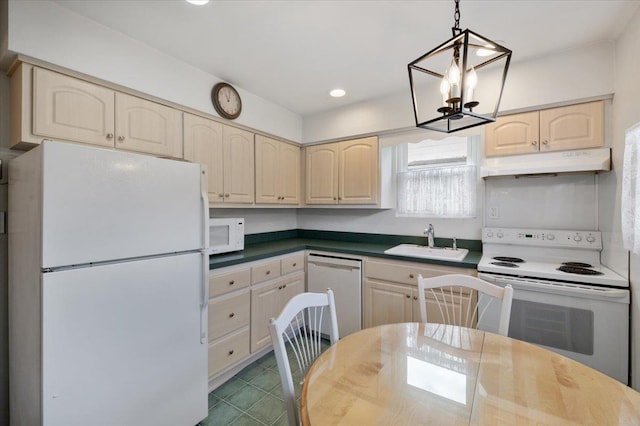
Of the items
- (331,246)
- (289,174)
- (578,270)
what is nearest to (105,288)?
(331,246)

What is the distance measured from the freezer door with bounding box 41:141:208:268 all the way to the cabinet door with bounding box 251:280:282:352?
0.92 meters

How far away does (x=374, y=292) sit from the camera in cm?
252

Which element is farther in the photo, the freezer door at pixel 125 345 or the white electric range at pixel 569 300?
the white electric range at pixel 569 300

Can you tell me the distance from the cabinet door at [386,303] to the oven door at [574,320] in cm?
58

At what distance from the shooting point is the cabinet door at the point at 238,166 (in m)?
2.48

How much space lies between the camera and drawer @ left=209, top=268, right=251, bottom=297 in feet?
6.60

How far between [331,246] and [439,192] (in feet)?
3.93

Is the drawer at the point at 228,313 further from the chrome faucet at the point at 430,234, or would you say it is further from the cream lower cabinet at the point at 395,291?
the chrome faucet at the point at 430,234


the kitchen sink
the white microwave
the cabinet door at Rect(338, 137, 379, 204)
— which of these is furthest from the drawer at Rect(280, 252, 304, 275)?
the kitchen sink

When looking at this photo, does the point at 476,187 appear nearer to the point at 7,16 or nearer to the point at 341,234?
the point at 341,234

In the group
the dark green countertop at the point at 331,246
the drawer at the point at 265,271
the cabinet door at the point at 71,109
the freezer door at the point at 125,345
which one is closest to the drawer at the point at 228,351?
the freezer door at the point at 125,345

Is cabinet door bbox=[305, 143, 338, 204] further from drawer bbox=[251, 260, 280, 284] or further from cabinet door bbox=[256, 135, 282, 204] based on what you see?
drawer bbox=[251, 260, 280, 284]

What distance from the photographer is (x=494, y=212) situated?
2443mm

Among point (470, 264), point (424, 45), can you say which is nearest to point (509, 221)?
point (470, 264)
